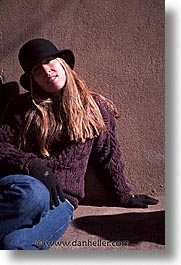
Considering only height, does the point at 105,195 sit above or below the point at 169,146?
below

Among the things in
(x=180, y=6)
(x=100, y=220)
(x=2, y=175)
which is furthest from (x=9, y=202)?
Answer: (x=180, y=6)

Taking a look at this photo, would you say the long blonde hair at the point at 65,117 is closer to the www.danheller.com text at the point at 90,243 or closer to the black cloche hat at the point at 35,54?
the black cloche hat at the point at 35,54

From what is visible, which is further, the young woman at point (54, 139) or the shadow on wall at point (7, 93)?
the shadow on wall at point (7, 93)

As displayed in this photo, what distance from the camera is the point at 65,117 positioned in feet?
5.98

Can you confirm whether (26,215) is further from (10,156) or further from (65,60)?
(65,60)

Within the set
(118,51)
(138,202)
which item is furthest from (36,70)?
(138,202)

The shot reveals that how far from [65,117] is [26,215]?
1.09 ft

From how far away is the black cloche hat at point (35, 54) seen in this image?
1797mm

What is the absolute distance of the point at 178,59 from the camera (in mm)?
1808

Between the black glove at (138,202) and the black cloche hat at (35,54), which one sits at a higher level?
the black cloche hat at (35,54)

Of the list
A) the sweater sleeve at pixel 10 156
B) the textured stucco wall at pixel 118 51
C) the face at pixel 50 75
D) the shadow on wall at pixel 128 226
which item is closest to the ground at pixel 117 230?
the shadow on wall at pixel 128 226

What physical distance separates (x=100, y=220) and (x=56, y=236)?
0.16 m

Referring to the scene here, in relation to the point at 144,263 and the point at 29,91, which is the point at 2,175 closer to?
the point at 29,91

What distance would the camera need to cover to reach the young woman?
1.79 m
